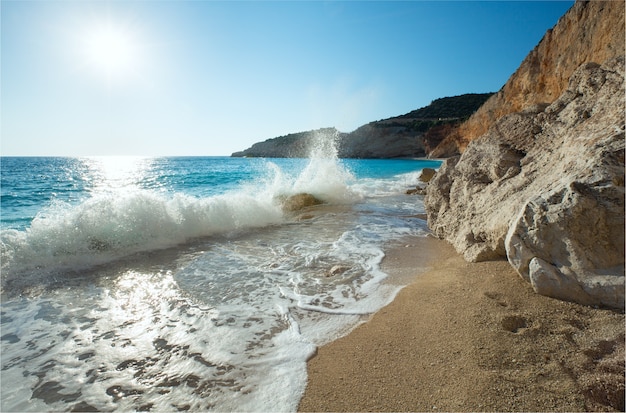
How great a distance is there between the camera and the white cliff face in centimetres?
249

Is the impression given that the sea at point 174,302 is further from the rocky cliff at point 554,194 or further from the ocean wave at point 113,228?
the rocky cliff at point 554,194

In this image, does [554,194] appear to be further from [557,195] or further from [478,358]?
[478,358]

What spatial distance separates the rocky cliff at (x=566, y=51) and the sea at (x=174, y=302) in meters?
5.79

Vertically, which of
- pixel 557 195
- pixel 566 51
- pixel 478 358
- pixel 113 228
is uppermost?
pixel 566 51

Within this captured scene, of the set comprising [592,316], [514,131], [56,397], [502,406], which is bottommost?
[56,397]

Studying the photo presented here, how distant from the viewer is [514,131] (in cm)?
490

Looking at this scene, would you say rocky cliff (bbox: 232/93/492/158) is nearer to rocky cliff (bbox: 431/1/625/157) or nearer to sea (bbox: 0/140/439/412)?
rocky cliff (bbox: 431/1/625/157)

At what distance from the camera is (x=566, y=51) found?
1120cm

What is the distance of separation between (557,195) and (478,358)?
65.4 inches

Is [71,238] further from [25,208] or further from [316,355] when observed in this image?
[25,208]

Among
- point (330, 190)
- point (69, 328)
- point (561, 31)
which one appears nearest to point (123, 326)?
point (69, 328)

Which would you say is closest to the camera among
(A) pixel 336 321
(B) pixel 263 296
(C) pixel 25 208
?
(A) pixel 336 321

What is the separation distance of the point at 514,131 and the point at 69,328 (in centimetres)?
641

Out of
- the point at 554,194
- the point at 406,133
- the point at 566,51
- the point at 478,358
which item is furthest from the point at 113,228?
the point at 406,133
